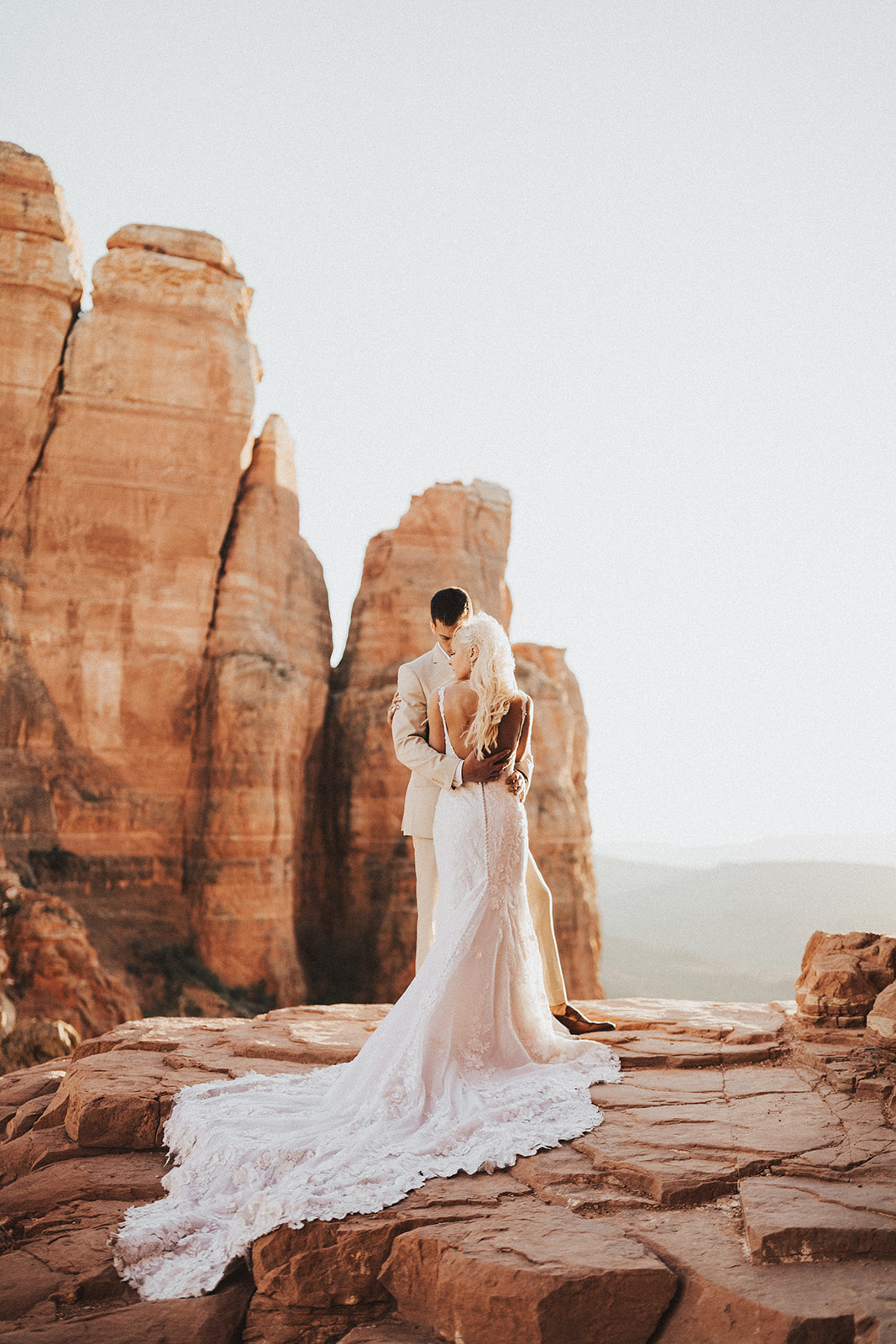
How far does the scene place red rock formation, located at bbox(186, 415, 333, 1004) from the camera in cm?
1811

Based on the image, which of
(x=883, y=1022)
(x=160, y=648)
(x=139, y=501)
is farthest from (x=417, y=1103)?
(x=139, y=501)

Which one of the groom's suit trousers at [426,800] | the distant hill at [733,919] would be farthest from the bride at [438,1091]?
the distant hill at [733,919]

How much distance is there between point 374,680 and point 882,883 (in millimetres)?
64282

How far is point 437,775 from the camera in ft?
15.7

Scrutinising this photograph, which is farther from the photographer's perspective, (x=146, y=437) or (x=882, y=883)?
(x=882, y=883)

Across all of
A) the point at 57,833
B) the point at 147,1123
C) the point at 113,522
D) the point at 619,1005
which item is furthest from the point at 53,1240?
the point at 113,522

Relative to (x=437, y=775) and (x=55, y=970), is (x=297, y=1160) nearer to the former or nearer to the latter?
(x=437, y=775)

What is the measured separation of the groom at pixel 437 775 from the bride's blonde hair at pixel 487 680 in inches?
4.8

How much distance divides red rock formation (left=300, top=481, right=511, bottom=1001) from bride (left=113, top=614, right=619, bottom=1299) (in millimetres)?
15250

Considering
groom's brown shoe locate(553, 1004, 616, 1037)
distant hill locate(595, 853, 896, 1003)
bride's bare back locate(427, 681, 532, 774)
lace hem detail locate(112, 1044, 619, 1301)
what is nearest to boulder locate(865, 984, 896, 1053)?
groom's brown shoe locate(553, 1004, 616, 1037)

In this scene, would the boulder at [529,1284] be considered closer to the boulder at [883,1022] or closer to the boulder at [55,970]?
the boulder at [883,1022]

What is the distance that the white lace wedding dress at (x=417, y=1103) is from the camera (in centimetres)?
327

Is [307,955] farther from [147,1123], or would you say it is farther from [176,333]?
[147,1123]

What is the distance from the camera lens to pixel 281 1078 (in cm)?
450
